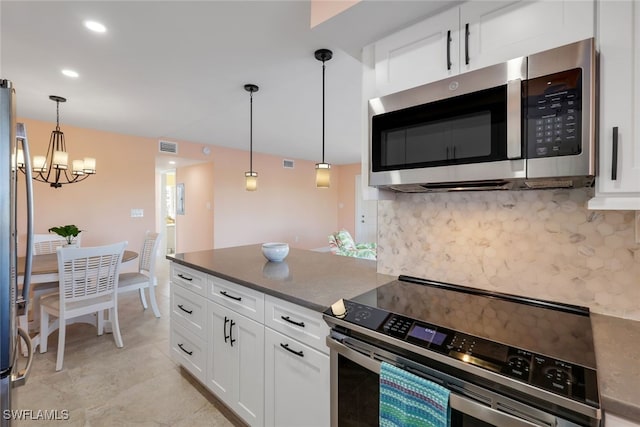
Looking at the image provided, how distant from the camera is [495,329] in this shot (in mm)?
995

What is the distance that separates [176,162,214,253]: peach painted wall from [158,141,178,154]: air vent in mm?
736

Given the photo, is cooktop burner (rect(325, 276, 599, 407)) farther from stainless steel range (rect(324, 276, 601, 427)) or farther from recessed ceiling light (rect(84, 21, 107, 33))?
recessed ceiling light (rect(84, 21, 107, 33))

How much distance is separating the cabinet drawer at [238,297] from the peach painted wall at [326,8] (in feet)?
Answer: 4.56

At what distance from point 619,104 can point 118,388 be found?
3070 millimetres

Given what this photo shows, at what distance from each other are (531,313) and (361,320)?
0.67m

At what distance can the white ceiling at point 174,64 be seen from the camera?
5.77 feet

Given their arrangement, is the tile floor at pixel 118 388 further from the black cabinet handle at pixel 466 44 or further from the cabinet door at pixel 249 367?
the black cabinet handle at pixel 466 44

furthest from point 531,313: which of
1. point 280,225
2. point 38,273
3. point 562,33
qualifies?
point 280,225

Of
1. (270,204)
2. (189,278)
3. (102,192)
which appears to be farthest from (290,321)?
(270,204)

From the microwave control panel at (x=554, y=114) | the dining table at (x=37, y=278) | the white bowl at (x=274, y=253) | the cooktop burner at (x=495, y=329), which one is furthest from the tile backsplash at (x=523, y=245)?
the dining table at (x=37, y=278)

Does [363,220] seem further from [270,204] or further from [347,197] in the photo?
[270,204]

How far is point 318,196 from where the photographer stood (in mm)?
7770

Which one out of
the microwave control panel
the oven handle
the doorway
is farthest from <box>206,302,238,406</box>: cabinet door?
the doorway

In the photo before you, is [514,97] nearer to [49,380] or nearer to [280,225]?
[49,380]
